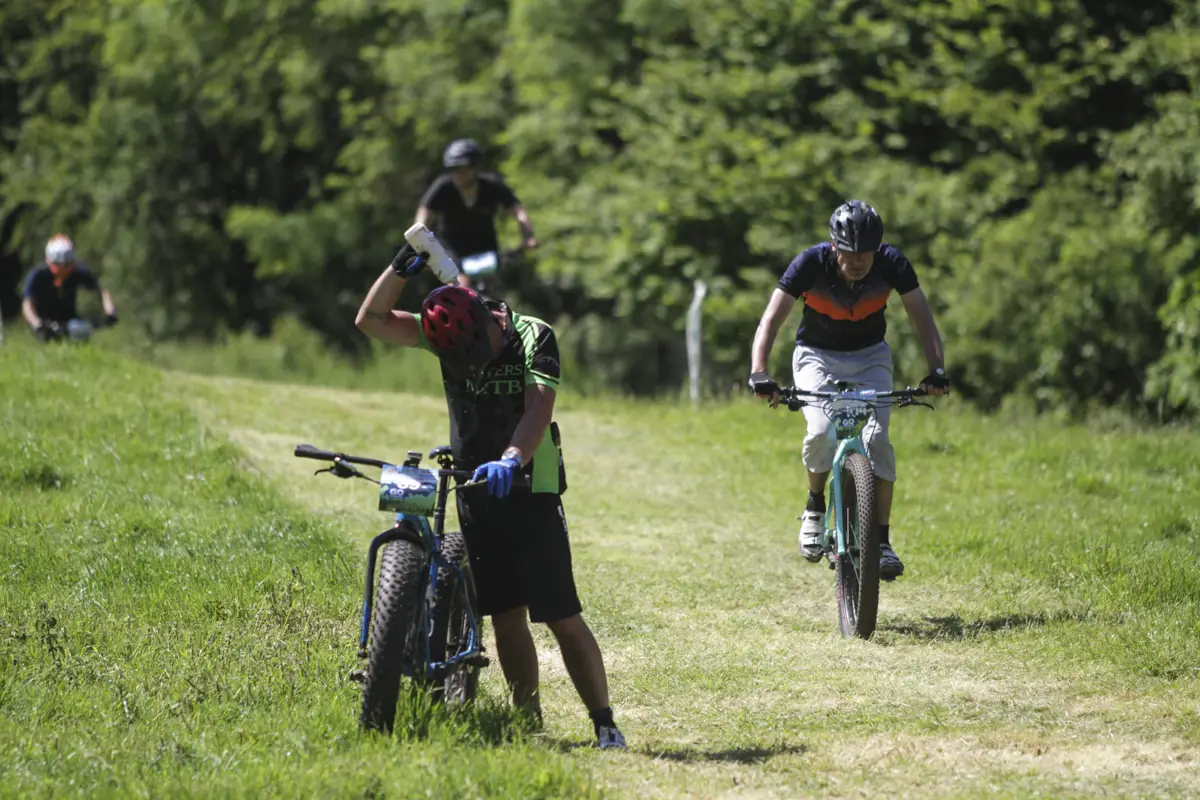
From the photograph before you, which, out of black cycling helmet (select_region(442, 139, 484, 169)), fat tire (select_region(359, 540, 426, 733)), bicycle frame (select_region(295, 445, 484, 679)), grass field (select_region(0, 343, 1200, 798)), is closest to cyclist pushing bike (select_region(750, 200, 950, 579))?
grass field (select_region(0, 343, 1200, 798))

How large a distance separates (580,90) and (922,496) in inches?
474

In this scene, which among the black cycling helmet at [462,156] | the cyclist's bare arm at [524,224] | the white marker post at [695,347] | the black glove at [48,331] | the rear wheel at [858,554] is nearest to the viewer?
the rear wheel at [858,554]

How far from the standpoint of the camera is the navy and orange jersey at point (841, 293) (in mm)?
8469

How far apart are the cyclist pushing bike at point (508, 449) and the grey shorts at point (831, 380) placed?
268 centimetres

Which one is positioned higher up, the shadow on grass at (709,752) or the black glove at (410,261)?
the black glove at (410,261)

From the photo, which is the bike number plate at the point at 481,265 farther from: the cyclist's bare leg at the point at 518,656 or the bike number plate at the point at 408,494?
the bike number plate at the point at 408,494

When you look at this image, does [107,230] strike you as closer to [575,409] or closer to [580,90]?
[580,90]

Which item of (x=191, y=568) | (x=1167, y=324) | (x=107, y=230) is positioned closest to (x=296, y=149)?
(x=107, y=230)

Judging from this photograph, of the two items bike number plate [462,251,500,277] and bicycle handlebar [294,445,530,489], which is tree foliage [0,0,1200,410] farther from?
bicycle handlebar [294,445,530,489]

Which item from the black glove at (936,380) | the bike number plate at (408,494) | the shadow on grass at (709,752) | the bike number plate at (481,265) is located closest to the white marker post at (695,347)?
the bike number plate at (481,265)

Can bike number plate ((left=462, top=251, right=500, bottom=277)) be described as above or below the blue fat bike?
above

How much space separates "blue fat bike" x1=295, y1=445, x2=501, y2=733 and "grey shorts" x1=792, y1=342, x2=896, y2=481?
9.63 feet

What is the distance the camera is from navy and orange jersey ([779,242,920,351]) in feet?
27.8

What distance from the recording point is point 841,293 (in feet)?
28.5
